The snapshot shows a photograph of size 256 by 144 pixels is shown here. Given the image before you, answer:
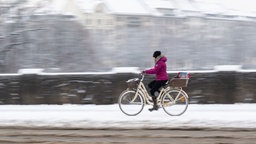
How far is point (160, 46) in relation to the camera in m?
45.2

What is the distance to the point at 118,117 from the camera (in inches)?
474

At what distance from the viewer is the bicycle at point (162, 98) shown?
40.0 feet

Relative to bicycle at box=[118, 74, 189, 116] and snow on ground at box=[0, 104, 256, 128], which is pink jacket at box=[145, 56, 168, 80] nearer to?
bicycle at box=[118, 74, 189, 116]

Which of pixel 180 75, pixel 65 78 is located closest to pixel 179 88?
pixel 180 75

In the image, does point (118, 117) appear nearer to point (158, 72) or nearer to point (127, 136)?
point (158, 72)

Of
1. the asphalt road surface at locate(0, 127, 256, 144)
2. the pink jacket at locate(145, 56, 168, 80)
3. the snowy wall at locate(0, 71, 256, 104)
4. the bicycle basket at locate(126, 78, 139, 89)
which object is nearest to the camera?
the asphalt road surface at locate(0, 127, 256, 144)

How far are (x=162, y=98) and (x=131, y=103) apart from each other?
820 millimetres

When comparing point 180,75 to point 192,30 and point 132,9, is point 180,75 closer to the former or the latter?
point 192,30

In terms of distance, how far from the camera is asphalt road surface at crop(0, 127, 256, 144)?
8477mm

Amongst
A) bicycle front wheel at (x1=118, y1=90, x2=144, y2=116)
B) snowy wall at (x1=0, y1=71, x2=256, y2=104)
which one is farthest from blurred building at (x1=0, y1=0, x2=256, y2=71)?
bicycle front wheel at (x1=118, y1=90, x2=144, y2=116)

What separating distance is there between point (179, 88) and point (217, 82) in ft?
8.96

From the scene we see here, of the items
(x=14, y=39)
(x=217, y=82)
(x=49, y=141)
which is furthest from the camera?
(x=14, y=39)

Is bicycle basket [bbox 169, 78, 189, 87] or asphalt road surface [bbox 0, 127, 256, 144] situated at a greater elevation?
bicycle basket [bbox 169, 78, 189, 87]

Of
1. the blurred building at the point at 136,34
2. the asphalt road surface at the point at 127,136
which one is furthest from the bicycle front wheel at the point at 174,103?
the blurred building at the point at 136,34
